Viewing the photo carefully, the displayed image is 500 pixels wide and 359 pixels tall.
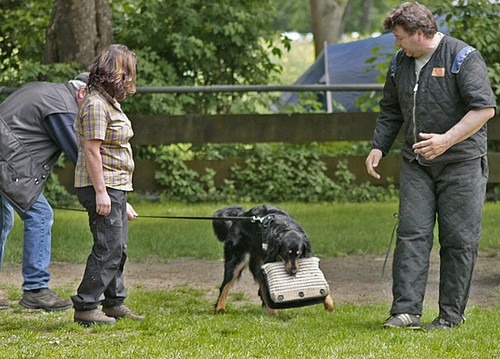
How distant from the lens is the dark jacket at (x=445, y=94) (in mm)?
5441

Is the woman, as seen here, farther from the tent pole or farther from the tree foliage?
the tent pole

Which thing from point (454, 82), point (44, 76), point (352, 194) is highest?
point (454, 82)

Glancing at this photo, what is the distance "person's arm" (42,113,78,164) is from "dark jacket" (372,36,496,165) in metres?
2.09

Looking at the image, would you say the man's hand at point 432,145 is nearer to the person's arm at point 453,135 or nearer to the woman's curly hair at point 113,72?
the person's arm at point 453,135

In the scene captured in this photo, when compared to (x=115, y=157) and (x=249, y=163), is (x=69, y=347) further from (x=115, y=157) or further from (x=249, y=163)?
(x=249, y=163)

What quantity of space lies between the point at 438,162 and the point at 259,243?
55.7 inches

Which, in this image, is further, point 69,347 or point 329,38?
point 329,38

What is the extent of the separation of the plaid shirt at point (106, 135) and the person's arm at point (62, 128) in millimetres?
261

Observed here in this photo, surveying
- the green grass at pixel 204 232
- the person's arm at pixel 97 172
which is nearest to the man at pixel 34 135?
the person's arm at pixel 97 172

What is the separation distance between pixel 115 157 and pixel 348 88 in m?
5.31

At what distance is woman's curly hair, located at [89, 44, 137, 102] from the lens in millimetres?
5516

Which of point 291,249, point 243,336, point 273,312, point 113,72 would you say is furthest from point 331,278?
point 113,72

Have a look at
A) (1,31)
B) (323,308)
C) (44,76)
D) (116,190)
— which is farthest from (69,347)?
(1,31)

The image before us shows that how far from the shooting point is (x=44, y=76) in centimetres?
1218
